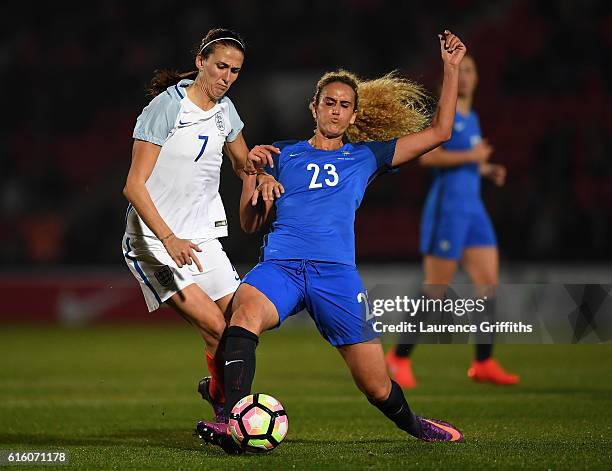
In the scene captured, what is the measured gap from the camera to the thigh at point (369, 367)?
18.1 feet

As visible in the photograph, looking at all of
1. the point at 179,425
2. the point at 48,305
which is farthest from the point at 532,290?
the point at 179,425

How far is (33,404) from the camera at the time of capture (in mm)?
8258

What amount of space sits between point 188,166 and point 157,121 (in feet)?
1.26

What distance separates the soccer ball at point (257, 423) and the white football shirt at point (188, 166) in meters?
1.26

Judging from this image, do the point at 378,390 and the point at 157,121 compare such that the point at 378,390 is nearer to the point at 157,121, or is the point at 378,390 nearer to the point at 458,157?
the point at 157,121

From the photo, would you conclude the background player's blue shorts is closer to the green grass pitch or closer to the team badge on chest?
the green grass pitch

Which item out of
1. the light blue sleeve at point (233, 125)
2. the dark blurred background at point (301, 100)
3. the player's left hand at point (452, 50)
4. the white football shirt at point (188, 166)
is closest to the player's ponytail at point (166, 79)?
the white football shirt at point (188, 166)

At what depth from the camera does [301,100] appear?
72.0 ft

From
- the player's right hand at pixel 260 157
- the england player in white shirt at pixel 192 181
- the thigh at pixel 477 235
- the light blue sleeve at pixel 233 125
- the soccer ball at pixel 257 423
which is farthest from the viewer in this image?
the thigh at pixel 477 235

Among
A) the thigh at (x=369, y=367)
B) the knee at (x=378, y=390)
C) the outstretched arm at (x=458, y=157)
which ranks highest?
the outstretched arm at (x=458, y=157)

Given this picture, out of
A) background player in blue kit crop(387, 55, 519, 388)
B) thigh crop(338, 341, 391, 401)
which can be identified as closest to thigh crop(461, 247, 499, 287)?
background player in blue kit crop(387, 55, 519, 388)

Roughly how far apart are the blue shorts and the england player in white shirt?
0.49m

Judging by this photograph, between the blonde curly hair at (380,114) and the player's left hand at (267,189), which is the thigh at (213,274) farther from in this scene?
the blonde curly hair at (380,114)

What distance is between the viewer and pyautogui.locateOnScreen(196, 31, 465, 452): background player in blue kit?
17.7ft
